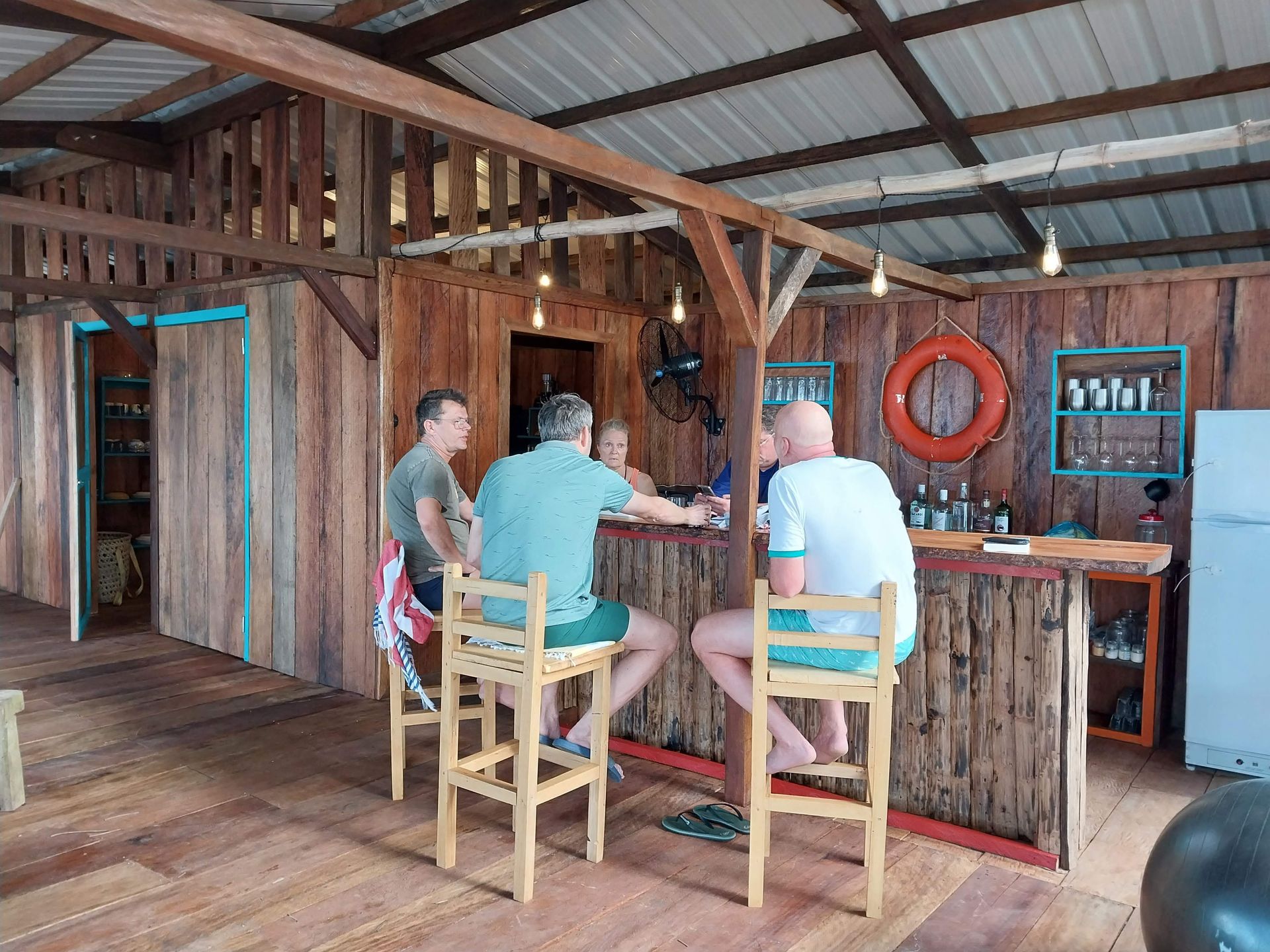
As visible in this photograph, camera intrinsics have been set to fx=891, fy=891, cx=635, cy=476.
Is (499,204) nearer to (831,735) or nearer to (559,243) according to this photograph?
(559,243)

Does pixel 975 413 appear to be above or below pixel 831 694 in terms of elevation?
above

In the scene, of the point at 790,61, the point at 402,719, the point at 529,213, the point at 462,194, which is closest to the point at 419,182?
the point at 462,194

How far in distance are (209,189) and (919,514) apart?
4283 millimetres

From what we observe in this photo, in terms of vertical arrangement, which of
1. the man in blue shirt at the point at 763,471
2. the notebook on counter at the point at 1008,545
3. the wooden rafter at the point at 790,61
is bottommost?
the notebook on counter at the point at 1008,545

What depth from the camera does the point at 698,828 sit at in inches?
108

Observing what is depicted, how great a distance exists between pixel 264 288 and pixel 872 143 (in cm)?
312

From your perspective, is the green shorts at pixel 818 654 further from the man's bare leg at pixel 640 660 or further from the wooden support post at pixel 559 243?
the wooden support post at pixel 559 243

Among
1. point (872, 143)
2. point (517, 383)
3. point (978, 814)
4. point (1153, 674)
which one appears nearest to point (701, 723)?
point (978, 814)

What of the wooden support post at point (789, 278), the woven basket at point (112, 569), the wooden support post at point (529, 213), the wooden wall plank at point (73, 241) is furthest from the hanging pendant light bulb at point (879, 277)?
the woven basket at point (112, 569)

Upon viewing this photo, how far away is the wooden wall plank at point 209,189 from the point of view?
4898 mm

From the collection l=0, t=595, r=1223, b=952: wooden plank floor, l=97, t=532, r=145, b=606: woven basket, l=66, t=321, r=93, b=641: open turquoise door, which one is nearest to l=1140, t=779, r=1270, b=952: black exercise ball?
l=0, t=595, r=1223, b=952: wooden plank floor

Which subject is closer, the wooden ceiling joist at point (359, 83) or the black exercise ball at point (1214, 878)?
the wooden ceiling joist at point (359, 83)

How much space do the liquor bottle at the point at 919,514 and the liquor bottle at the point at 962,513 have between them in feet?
0.44

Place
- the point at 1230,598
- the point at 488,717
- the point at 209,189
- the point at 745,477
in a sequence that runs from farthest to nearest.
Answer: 1. the point at 209,189
2. the point at 1230,598
3. the point at 488,717
4. the point at 745,477
